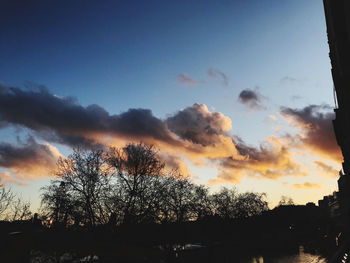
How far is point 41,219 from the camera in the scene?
23281 millimetres

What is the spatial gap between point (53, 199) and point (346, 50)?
82.4 feet

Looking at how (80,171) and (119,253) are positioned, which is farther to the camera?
(80,171)

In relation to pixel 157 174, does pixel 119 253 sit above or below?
below

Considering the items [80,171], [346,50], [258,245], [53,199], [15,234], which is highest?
[346,50]

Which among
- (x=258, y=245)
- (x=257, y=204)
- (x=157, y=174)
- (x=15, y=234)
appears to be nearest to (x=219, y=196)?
(x=257, y=204)

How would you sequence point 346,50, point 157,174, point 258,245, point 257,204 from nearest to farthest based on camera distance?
point 346,50, point 157,174, point 258,245, point 257,204

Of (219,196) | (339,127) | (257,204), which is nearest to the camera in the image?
(339,127)

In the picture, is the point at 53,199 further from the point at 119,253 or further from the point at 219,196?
the point at 219,196

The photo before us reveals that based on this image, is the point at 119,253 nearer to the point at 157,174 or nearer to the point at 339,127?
the point at 157,174

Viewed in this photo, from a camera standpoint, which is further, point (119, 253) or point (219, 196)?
point (219, 196)

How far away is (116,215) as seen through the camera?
1047 inches

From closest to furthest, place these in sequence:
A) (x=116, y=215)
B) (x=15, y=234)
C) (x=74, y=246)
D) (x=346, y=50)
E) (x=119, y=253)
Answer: (x=346, y=50) < (x=15, y=234) < (x=74, y=246) < (x=119, y=253) < (x=116, y=215)

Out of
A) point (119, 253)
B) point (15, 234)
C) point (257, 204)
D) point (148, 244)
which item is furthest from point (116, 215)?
point (257, 204)

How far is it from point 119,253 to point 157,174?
32.3 feet
